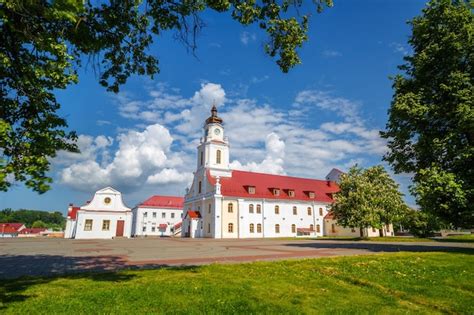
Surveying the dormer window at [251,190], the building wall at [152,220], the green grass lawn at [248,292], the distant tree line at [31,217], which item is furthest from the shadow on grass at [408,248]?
the distant tree line at [31,217]

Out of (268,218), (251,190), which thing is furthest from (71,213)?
(268,218)

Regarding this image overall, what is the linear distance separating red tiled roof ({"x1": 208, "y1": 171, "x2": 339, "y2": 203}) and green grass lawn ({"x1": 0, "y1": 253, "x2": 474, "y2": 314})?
41.3 metres

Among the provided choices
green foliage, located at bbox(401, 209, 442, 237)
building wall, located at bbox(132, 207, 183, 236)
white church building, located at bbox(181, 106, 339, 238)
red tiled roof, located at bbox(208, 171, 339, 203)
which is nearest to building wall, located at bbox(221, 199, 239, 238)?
white church building, located at bbox(181, 106, 339, 238)

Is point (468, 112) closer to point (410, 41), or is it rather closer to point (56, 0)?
point (410, 41)

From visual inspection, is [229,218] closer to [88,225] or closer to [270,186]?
[270,186]

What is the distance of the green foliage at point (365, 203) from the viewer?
36844mm

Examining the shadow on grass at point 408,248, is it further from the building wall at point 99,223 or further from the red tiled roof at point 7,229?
the red tiled roof at point 7,229

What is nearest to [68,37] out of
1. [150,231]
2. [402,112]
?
[402,112]

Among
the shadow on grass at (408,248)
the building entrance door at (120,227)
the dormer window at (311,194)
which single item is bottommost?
the shadow on grass at (408,248)

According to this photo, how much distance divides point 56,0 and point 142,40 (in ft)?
14.6

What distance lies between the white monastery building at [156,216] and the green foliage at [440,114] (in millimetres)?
66744

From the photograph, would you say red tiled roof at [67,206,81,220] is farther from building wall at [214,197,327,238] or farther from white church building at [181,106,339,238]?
building wall at [214,197,327,238]

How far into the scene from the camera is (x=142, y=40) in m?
9.08

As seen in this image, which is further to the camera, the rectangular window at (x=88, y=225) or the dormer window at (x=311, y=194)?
the dormer window at (x=311, y=194)
